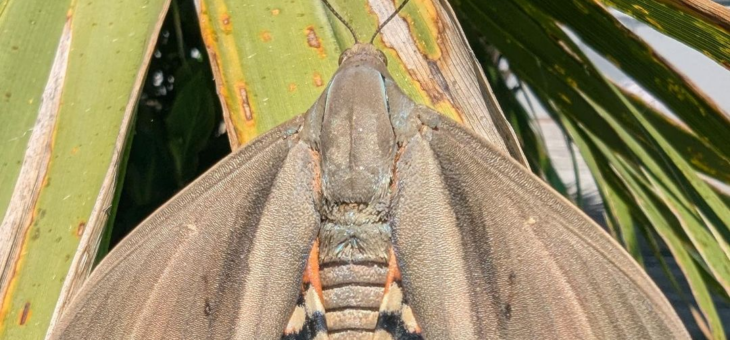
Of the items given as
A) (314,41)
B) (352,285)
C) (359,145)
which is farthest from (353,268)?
(314,41)

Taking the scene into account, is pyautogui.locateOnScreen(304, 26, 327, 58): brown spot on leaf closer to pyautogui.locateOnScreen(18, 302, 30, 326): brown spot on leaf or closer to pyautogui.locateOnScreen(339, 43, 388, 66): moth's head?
pyautogui.locateOnScreen(339, 43, 388, 66): moth's head

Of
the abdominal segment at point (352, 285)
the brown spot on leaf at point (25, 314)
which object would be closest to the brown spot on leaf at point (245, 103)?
the abdominal segment at point (352, 285)

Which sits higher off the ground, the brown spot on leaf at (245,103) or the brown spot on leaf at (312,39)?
the brown spot on leaf at (312,39)

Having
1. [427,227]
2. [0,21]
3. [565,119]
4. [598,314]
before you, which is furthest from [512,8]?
[0,21]

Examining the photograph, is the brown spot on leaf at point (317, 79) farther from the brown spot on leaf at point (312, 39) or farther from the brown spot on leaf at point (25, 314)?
the brown spot on leaf at point (25, 314)

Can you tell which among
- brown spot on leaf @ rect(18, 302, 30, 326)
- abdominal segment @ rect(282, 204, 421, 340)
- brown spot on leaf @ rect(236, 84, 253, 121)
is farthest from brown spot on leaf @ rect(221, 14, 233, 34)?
brown spot on leaf @ rect(18, 302, 30, 326)

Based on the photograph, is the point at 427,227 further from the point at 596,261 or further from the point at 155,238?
the point at 155,238

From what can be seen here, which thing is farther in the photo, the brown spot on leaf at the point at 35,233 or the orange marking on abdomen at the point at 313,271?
the orange marking on abdomen at the point at 313,271

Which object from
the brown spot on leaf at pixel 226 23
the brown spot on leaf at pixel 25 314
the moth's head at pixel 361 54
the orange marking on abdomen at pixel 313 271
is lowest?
the brown spot on leaf at pixel 25 314
